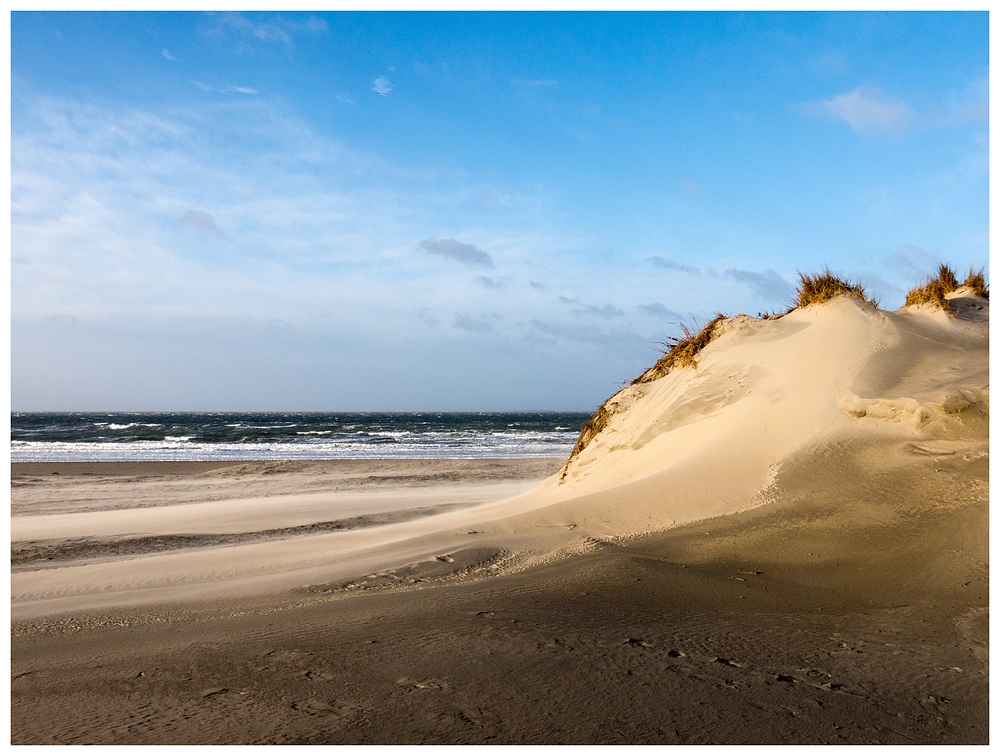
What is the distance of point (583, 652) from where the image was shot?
3301 millimetres

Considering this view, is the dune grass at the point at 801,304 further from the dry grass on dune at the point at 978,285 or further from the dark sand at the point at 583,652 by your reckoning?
the dark sand at the point at 583,652

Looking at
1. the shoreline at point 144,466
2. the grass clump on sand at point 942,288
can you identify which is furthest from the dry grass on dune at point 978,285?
the shoreline at point 144,466

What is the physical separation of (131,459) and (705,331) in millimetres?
19593

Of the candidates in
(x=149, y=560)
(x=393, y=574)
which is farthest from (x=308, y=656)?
(x=149, y=560)

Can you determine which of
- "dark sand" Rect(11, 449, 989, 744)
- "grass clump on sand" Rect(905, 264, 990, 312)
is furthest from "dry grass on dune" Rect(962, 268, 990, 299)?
"dark sand" Rect(11, 449, 989, 744)

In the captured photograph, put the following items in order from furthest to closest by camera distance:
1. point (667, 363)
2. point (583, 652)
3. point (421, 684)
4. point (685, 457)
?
point (667, 363), point (685, 457), point (583, 652), point (421, 684)

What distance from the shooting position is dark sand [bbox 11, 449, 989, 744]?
2.64 metres

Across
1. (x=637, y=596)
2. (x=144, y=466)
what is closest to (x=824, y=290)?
(x=637, y=596)

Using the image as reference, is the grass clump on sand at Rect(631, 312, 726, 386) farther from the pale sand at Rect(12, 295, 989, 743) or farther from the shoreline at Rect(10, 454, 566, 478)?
the shoreline at Rect(10, 454, 566, 478)

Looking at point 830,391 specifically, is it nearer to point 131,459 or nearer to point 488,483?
point 488,483

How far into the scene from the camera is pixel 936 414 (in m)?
6.23

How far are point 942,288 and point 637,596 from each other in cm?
817

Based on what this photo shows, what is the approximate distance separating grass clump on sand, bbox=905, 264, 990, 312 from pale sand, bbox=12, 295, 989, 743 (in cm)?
50

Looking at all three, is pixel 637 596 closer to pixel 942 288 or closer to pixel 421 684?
pixel 421 684
